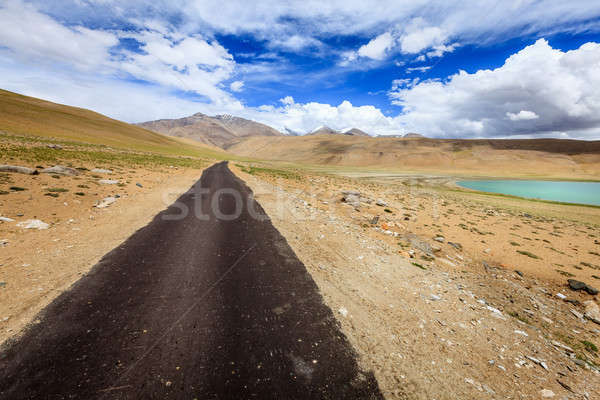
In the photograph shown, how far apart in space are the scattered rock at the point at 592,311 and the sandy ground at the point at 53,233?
14.3 metres

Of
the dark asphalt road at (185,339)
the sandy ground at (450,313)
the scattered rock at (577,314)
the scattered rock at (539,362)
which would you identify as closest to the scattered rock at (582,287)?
the sandy ground at (450,313)

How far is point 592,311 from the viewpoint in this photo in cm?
676

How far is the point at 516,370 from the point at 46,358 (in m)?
8.48

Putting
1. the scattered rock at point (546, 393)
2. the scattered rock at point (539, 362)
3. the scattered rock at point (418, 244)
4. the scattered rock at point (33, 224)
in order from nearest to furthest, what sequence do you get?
the scattered rock at point (546, 393) < the scattered rock at point (539, 362) < the scattered rock at point (33, 224) < the scattered rock at point (418, 244)

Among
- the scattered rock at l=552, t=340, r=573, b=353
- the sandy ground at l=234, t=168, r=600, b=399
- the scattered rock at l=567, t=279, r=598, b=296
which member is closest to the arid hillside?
the scattered rock at l=567, t=279, r=598, b=296

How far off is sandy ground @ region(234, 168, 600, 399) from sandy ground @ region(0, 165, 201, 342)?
21.2 ft

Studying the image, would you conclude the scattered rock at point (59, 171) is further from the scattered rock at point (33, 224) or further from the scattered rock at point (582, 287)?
the scattered rock at point (582, 287)

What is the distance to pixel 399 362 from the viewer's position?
4.06 metres

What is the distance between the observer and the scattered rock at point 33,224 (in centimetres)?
847

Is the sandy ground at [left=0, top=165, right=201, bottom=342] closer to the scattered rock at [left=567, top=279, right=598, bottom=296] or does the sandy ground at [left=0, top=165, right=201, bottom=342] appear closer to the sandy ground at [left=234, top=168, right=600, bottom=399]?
the sandy ground at [left=234, top=168, right=600, bottom=399]

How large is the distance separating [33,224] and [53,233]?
4.07 ft

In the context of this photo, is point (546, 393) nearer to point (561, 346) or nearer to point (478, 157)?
point (561, 346)

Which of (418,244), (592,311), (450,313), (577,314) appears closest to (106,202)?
(450,313)

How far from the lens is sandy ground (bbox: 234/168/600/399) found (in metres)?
3.99
